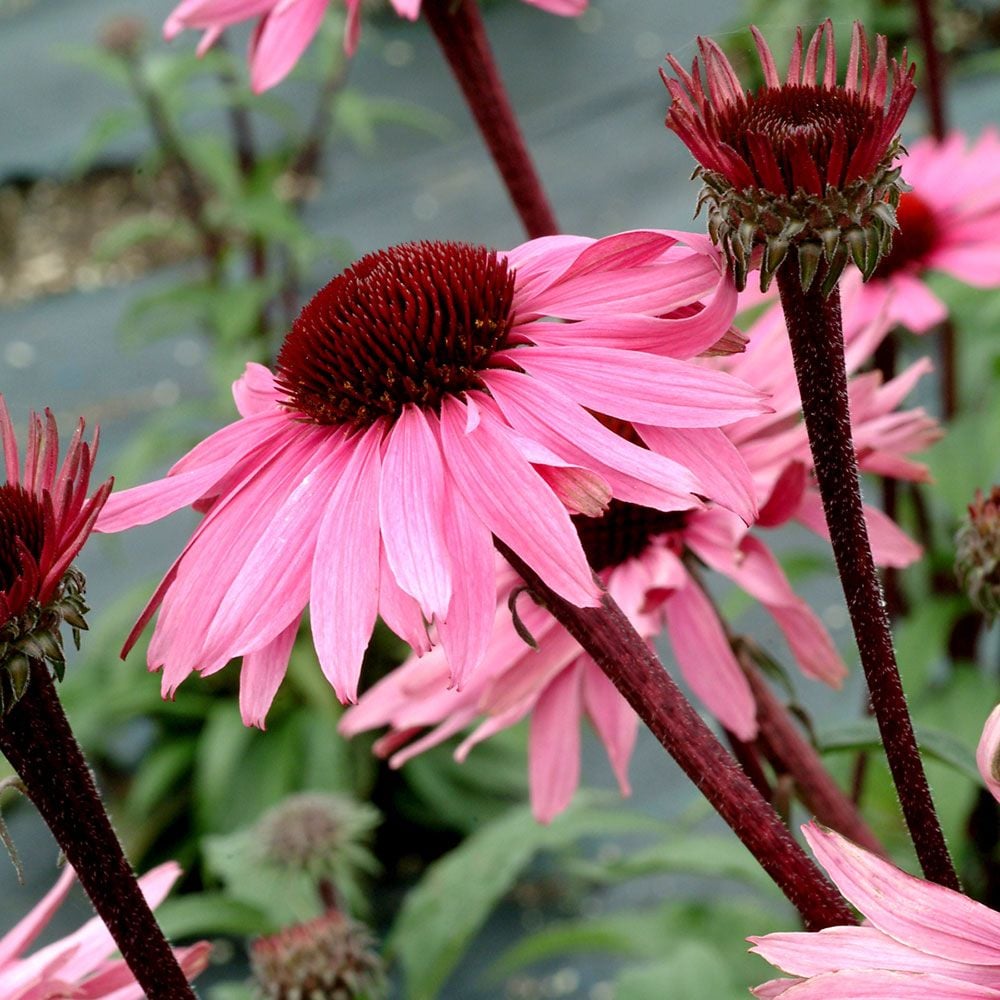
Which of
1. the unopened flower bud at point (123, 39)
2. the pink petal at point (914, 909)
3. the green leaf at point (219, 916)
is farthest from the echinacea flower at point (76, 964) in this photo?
the unopened flower bud at point (123, 39)

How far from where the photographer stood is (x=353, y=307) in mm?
529

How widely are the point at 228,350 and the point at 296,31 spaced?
41.9 inches

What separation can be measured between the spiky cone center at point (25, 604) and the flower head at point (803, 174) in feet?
0.62

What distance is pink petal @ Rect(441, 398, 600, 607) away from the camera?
0.38m

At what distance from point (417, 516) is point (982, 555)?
32 cm

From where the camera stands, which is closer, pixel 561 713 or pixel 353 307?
pixel 353 307

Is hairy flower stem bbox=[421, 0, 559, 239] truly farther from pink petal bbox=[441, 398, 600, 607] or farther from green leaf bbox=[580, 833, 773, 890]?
green leaf bbox=[580, 833, 773, 890]

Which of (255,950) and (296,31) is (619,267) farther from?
(255,950)

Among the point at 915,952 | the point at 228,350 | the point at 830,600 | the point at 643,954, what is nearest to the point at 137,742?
the point at 228,350

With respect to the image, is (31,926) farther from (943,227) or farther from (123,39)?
(123,39)

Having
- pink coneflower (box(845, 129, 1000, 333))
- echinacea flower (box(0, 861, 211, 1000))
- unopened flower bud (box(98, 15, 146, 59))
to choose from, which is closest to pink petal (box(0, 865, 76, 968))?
echinacea flower (box(0, 861, 211, 1000))

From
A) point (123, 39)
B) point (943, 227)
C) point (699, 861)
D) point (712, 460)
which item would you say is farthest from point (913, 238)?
point (123, 39)

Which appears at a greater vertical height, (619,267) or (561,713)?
(619,267)

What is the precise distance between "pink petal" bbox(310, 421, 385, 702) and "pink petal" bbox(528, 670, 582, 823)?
221 millimetres
